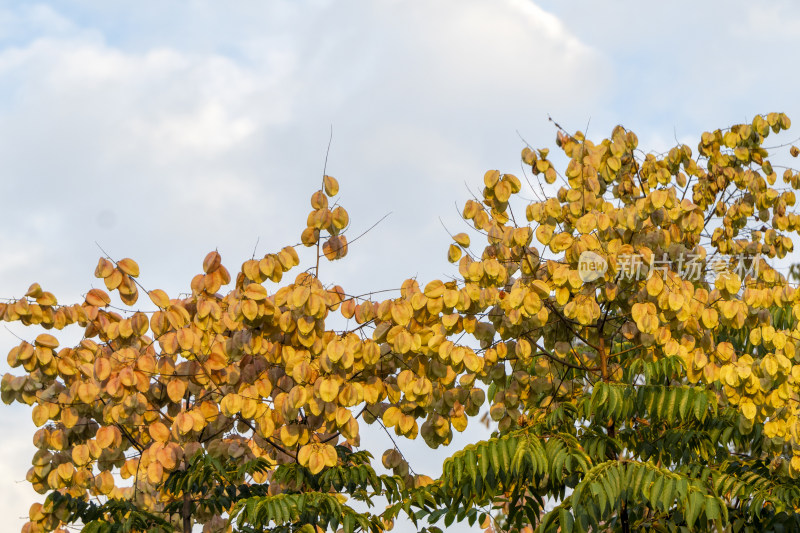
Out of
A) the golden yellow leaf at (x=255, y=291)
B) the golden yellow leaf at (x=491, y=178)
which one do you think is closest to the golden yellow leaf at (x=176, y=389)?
the golden yellow leaf at (x=255, y=291)

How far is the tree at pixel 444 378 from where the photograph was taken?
5.06 m

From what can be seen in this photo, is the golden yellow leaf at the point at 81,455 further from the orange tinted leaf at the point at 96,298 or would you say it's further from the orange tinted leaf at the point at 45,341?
the orange tinted leaf at the point at 96,298

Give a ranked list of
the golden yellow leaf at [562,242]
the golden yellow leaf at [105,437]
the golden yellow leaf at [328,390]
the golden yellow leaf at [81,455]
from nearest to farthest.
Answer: the golden yellow leaf at [328,390]
the golden yellow leaf at [562,242]
the golden yellow leaf at [105,437]
the golden yellow leaf at [81,455]

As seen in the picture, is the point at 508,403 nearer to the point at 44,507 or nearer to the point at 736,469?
the point at 736,469

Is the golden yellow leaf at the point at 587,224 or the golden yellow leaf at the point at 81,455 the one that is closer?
the golden yellow leaf at the point at 587,224

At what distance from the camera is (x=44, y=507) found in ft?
19.3

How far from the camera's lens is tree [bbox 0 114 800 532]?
506cm

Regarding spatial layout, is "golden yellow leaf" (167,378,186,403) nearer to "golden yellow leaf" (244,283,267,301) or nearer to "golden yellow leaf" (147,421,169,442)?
"golden yellow leaf" (147,421,169,442)

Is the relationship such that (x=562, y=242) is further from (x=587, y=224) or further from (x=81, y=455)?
(x=81, y=455)

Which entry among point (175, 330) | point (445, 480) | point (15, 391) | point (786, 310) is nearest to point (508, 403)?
point (445, 480)

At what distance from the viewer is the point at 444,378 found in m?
5.36

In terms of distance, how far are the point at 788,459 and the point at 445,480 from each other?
2.82 metres

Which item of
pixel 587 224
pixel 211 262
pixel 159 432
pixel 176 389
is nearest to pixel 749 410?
pixel 587 224

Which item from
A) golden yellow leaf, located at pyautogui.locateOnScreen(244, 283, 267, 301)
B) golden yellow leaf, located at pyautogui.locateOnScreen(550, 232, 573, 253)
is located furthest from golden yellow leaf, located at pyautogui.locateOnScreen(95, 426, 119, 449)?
golden yellow leaf, located at pyautogui.locateOnScreen(550, 232, 573, 253)
